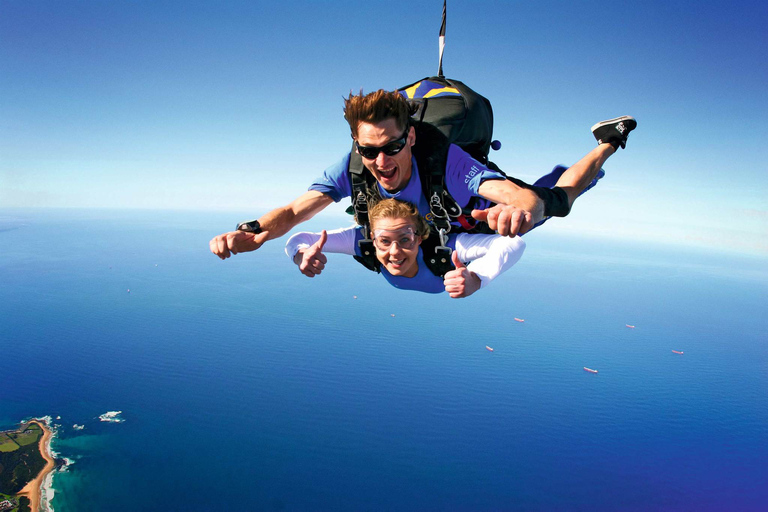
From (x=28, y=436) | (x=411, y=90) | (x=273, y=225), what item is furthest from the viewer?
(x=28, y=436)

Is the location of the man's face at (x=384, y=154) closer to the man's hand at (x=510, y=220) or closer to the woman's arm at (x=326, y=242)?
the woman's arm at (x=326, y=242)

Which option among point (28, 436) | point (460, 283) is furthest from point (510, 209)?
point (28, 436)

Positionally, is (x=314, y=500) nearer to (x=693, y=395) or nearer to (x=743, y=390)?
(x=693, y=395)

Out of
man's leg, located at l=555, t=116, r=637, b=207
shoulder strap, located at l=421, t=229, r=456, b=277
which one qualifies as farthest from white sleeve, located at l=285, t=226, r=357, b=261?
man's leg, located at l=555, t=116, r=637, b=207

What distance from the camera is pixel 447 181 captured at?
2.44 metres

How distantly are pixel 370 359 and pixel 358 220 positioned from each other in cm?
4905

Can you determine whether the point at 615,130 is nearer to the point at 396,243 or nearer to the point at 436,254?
the point at 436,254

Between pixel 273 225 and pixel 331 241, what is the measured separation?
0.61m

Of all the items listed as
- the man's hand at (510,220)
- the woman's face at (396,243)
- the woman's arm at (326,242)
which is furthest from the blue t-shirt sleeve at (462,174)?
the woman's arm at (326,242)

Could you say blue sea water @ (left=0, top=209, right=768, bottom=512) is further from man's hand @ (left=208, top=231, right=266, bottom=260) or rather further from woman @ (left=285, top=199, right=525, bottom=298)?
Result: man's hand @ (left=208, top=231, right=266, bottom=260)

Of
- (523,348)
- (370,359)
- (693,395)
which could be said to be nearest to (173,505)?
(370,359)

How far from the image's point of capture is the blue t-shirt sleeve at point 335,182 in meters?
2.84

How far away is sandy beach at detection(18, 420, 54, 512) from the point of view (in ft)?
75.1

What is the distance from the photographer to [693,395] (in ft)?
155
